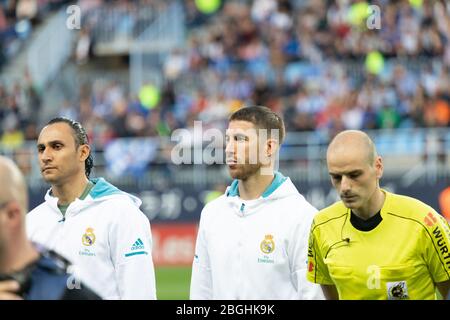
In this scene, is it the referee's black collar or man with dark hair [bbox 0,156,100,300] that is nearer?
man with dark hair [bbox 0,156,100,300]

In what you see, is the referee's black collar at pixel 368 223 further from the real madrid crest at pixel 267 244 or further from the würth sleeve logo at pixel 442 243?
the real madrid crest at pixel 267 244

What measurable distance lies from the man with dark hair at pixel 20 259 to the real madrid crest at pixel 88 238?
2577mm

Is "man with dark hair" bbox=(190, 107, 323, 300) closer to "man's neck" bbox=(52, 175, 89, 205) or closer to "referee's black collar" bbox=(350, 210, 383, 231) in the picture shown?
"referee's black collar" bbox=(350, 210, 383, 231)

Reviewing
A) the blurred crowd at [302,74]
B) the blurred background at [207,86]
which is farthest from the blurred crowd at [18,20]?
the blurred crowd at [302,74]

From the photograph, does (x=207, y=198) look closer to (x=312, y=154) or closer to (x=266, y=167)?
(x=312, y=154)

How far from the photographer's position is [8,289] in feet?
13.6

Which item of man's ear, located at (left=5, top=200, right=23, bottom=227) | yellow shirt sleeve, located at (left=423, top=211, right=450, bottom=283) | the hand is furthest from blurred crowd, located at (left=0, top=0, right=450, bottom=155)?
man's ear, located at (left=5, top=200, right=23, bottom=227)

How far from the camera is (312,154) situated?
20.8m

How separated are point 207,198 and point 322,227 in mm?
14034

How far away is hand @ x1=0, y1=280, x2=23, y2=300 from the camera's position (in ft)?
13.6

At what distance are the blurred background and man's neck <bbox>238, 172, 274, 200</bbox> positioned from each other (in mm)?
8457

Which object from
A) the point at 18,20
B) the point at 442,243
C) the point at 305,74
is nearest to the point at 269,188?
the point at 442,243

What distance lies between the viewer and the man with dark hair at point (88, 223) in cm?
686

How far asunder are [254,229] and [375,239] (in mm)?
938
